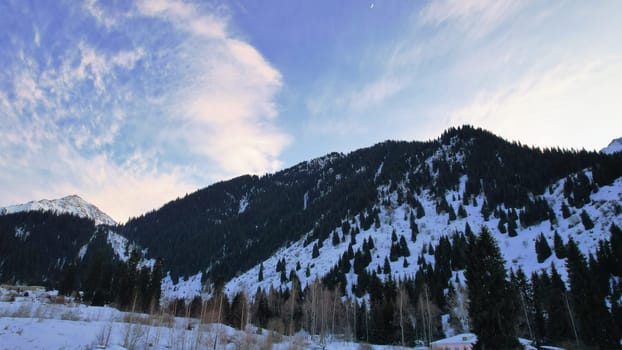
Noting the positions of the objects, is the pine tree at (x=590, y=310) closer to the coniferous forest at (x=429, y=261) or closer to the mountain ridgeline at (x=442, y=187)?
the coniferous forest at (x=429, y=261)

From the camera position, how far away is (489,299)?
27.1m

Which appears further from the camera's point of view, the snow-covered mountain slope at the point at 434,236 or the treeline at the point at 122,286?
the snow-covered mountain slope at the point at 434,236

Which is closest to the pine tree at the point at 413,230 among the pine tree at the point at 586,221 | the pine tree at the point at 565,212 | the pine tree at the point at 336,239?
the pine tree at the point at 336,239

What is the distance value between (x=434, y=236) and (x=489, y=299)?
82148 mm

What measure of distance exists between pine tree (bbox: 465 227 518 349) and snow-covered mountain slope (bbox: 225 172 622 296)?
50.0 m

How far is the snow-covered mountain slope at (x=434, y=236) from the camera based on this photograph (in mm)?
78938

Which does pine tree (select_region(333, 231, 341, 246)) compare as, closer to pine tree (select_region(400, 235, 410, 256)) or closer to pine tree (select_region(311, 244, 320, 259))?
pine tree (select_region(311, 244, 320, 259))

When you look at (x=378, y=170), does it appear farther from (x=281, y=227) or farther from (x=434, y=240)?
(x=434, y=240)

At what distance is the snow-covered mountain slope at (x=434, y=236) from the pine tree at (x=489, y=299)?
164 feet

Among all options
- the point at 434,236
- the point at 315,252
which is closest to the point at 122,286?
the point at 315,252

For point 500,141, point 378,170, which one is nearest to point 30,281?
point 378,170

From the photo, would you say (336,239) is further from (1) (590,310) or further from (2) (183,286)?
(1) (590,310)

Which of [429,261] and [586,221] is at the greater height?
[586,221]

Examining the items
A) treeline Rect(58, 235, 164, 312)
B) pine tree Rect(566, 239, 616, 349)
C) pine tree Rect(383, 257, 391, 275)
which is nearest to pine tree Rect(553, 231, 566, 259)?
pine tree Rect(566, 239, 616, 349)
